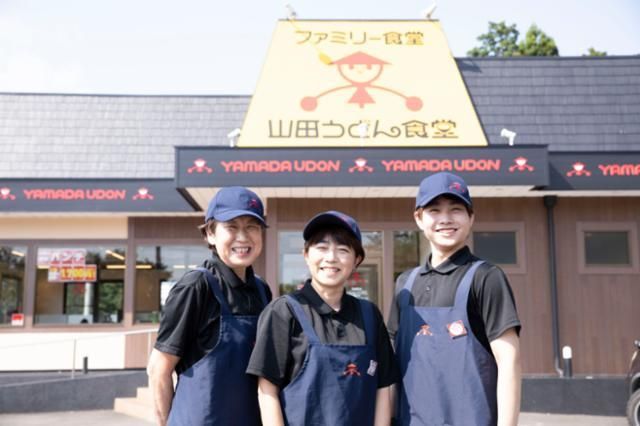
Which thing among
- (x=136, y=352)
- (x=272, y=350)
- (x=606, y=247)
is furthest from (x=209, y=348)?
(x=606, y=247)

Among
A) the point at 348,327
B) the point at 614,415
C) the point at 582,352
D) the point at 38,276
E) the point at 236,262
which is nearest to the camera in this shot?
the point at 348,327

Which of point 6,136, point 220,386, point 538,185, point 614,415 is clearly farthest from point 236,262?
point 6,136

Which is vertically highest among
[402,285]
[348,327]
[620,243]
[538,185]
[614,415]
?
[538,185]

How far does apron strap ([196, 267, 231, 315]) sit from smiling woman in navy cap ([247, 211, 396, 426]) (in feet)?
0.83

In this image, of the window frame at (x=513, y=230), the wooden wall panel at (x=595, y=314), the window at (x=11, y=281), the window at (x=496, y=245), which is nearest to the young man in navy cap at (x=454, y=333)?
the window frame at (x=513, y=230)

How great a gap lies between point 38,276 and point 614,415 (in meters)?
11.1

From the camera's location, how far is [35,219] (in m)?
13.1

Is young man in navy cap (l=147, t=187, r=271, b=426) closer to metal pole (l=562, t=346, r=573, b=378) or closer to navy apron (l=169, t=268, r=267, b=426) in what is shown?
navy apron (l=169, t=268, r=267, b=426)

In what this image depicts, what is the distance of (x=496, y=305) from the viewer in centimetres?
287

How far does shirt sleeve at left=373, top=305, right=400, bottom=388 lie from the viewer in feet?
9.88

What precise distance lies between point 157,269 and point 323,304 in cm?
1064

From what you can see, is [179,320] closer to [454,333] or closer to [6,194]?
[454,333]

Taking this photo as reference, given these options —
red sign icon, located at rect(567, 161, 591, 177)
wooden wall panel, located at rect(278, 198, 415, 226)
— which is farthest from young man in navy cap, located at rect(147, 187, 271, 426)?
red sign icon, located at rect(567, 161, 591, 177)

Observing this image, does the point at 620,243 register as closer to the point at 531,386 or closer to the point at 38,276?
the point at 531,386
